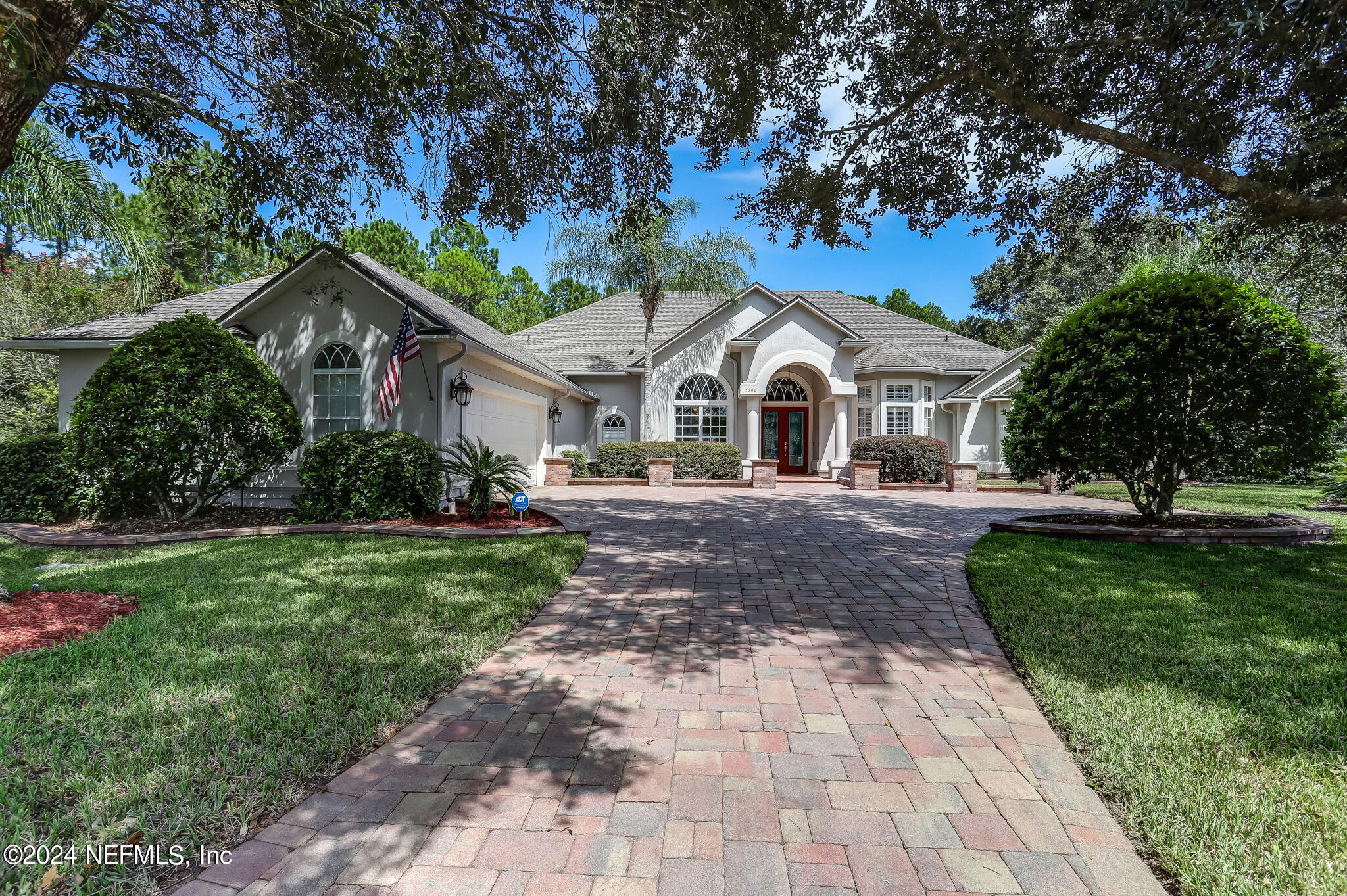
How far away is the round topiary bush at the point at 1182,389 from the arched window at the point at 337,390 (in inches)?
469

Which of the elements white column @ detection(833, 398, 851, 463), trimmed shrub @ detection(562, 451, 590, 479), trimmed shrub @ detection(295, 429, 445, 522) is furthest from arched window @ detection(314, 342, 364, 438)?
white column @ detection(833, 398, 851, 463)

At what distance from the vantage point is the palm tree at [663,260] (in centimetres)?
1811

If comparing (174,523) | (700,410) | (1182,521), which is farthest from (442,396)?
(1182,521)

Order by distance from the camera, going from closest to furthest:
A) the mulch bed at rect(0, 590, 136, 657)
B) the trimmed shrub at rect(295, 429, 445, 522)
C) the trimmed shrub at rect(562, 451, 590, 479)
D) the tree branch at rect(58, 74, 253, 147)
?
1. the mulch bed at rect(0, 590, 136, 657)
2. the tree branch at rect(58, 74, 253, 147)
3. the trimmed shrub at rect(295, 429, 445, 522)
4. the trimmed shrub at rect(562, 451, 590, 479)

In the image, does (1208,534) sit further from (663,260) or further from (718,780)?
(663,260)

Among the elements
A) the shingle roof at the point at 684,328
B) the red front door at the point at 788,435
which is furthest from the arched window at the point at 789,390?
the shingle roof at the point at 684,328

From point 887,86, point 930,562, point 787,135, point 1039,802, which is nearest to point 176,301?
point 787,135

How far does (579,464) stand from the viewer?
61.4 ft

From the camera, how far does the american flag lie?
9492mm

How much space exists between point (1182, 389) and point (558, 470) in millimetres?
14021

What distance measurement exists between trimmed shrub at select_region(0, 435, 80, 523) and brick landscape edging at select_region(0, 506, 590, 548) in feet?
1.83

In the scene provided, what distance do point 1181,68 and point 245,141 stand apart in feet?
34.8

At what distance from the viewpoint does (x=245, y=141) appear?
269 inches

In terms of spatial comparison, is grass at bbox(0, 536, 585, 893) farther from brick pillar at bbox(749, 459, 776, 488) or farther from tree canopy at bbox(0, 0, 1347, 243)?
brick pillar at bbox(749, 459, 776, 488)
